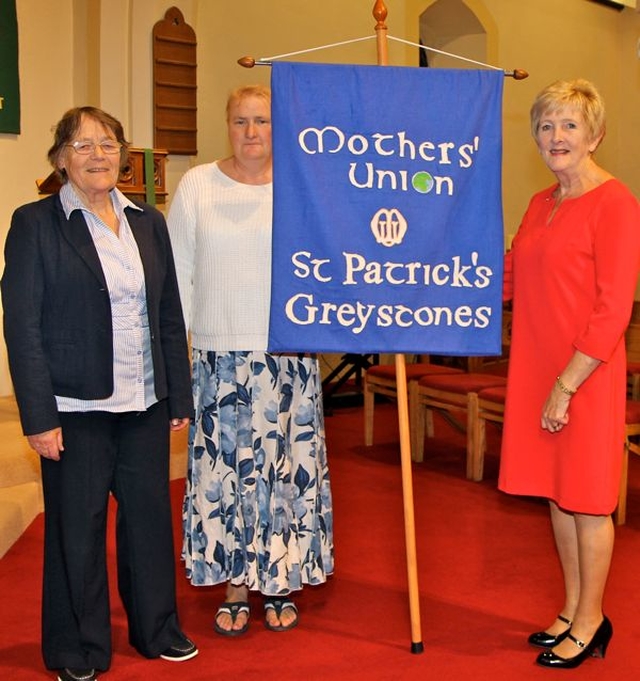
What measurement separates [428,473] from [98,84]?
9.88ft

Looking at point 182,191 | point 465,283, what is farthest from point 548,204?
point 182,191

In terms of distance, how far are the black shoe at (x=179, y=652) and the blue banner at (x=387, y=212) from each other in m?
0.97

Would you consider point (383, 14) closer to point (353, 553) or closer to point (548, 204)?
point (548, 204)

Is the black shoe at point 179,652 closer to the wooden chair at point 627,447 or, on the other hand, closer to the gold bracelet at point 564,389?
the gold bracelet at point 564,389

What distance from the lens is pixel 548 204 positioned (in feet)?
9.87

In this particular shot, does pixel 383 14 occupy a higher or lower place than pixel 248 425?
higher

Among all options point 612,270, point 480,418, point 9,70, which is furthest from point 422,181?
point 9,70

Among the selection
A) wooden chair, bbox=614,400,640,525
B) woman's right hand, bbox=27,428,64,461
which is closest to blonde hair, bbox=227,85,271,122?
woman's right hand, bbox=27,428,64,461

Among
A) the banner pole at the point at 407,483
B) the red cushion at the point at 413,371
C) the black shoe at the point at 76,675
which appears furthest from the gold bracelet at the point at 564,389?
the red cushion at the point at 413,371

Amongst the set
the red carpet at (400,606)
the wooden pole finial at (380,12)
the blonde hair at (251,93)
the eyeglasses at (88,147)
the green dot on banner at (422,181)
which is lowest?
the red carpet at (400,606)

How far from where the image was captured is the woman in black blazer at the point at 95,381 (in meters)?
2.73

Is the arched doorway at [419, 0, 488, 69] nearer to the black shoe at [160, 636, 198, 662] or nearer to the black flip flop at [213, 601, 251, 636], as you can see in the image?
the black flip flop at [213, 601, 251, 636]

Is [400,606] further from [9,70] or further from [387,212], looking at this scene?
[9,70]

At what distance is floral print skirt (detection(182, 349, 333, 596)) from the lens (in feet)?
10.6
